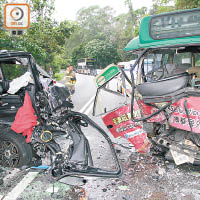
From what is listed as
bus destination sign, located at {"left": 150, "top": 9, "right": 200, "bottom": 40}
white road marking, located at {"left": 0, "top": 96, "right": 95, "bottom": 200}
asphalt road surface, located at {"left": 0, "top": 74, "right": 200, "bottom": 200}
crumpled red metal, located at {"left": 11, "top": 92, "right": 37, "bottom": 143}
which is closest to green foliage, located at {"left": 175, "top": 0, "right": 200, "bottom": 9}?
bus destination sign, located at {"left": 150, "top": 9, "right": 200, "bottom": 40}

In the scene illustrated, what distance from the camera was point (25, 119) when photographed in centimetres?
367

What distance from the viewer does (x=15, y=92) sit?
152 inches

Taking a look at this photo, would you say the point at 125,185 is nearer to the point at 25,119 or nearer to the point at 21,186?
the point at 21,186

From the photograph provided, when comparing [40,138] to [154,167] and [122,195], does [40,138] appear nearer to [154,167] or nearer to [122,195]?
[122,195]

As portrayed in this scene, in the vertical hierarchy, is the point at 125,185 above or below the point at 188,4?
below

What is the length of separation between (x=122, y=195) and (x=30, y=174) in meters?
1.54

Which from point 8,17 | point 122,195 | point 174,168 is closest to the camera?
point 122,195

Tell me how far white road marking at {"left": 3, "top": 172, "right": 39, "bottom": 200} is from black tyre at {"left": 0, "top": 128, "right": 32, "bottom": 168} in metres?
0.20

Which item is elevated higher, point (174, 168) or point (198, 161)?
point (198, 161)

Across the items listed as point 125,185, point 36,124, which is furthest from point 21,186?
point 125,185

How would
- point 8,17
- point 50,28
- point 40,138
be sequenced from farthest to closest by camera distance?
1. point 50,28
2. point 8,17
3. point 40,138

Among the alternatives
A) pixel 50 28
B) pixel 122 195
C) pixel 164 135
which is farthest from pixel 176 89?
pixel 50 28

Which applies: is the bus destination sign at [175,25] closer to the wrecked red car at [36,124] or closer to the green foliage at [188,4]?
the wrecked red car at [36,124]

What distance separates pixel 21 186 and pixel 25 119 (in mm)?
970
